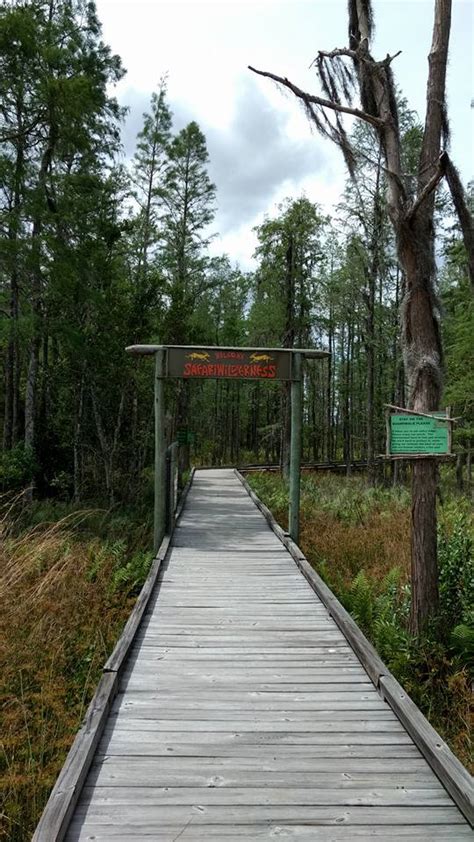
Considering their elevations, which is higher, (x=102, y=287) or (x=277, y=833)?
(x=102, y=287)

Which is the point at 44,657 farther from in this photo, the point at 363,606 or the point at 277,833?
the point at 363,606

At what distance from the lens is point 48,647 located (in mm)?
5277

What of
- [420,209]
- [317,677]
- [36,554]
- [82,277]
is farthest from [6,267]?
[317,677]

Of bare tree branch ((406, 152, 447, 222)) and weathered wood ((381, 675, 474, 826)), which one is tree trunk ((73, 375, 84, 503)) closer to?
bare tree branch ((406, 152, 447, 222))

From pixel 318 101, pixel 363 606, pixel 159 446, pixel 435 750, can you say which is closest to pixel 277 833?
pixel 435 750

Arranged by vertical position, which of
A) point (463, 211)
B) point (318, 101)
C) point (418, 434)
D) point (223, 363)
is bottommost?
point (418, 434)

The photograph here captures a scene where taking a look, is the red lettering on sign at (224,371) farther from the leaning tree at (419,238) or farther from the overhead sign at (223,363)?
the leaning tree at (419,238)

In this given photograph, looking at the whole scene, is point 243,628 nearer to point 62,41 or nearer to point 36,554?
point 36,554

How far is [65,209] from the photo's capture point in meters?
14.1

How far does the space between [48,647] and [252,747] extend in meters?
2.84

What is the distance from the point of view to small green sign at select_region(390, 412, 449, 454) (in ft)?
16.4

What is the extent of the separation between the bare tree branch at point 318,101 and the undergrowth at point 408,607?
4.77m

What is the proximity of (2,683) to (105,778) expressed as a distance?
2.03m

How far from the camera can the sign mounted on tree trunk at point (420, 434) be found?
499 centimetres
